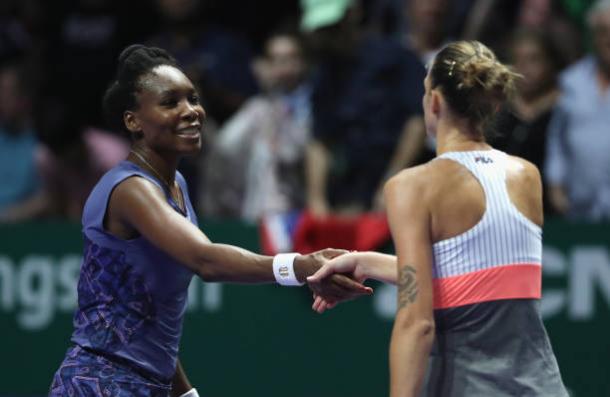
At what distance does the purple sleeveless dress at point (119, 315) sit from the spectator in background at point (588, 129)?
4.23 meters

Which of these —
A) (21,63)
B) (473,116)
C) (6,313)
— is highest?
(21,63)

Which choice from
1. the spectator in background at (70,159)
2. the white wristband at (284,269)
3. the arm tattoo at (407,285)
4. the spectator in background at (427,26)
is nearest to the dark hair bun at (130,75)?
the white wristband at (284,269)

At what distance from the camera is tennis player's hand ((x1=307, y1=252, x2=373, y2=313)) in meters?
4.31

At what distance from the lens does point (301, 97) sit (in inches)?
336

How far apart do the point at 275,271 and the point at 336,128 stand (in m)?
3.82

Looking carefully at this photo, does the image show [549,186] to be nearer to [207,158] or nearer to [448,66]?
[207,158]

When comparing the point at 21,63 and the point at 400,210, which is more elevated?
the point at 21,63

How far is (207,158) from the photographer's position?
28.9ft

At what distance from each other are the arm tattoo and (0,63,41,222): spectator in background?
5.63 metres

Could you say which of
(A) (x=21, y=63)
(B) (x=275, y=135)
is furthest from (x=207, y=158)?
(A) (x=21, y=63)

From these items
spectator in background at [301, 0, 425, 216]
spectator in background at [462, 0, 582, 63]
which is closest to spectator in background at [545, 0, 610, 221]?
spectator in background at [462, 0, 582, 63]

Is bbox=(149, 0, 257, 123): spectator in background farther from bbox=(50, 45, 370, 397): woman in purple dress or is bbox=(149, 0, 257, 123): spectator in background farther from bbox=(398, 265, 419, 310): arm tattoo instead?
bbox=(398, 265, 419, 310): arm tattoo

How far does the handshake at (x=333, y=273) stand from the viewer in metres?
4.31

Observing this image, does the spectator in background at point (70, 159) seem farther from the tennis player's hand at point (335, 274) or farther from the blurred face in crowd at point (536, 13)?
the tennis player's hand at point (335, 274)
